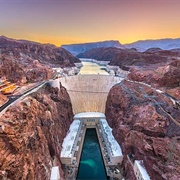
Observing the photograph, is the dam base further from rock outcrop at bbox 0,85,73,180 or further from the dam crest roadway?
the dam crest roadway

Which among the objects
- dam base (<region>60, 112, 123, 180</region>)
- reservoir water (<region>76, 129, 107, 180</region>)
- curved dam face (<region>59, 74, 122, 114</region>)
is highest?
curved dam face (<region>59, 74, 122, 114</region>)

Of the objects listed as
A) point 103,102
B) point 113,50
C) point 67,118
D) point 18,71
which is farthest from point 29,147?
point 113,50

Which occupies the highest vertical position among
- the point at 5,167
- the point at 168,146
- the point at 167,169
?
the point at 5,167

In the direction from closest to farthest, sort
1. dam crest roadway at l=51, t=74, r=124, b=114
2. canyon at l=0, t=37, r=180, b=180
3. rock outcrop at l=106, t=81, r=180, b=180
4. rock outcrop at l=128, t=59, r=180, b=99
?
canyon at l=0, t=37, r=180, b=180, rock outcrop at l=106, t=81, r=180, b=180, rock outcrop at l=128, t=59, r=180, b=99, dam crest roadway at l=51, t=74, r=124, b=114

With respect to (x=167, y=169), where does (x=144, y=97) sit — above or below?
above

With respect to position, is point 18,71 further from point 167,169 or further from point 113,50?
point 113,50

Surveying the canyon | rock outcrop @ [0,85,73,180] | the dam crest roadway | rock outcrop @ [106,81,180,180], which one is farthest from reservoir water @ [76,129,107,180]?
the dam crest roadway

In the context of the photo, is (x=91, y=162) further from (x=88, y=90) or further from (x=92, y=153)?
(x=88, y=90)

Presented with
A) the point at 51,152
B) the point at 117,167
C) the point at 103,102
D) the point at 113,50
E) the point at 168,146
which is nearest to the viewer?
the point at 168,146

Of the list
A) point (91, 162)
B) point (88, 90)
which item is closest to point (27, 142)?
point (91, 162)
